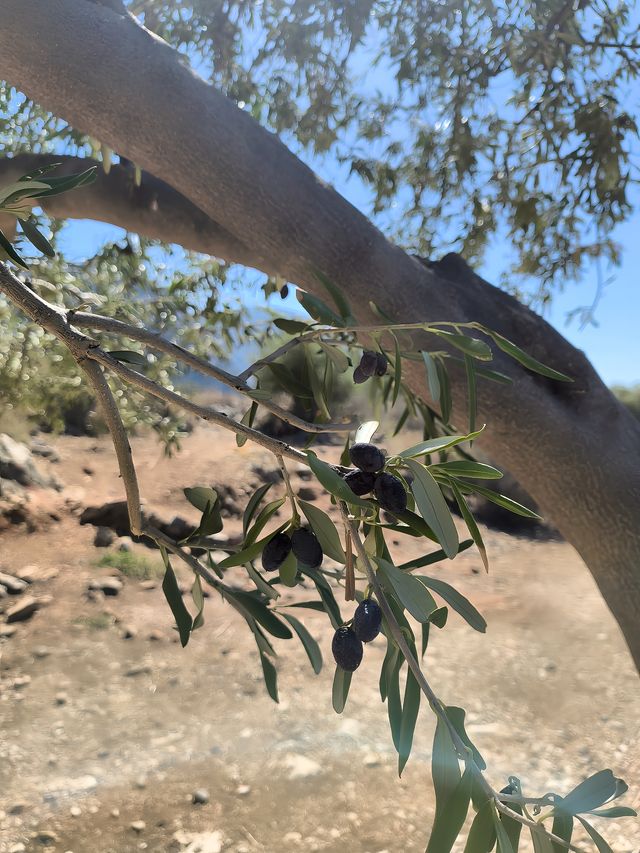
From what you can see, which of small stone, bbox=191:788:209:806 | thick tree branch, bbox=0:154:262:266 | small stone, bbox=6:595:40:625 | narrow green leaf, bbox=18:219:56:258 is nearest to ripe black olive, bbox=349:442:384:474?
narrow green leaf, bbox=18:219:56:258

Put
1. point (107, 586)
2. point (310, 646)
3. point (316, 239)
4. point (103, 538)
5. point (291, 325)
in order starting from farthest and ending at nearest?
point (103, 538)
point (107, 586)
point (316, 239)
point (310, 646)
point (291, 325)

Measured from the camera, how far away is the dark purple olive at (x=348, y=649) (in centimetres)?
59

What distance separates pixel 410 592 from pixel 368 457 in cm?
12

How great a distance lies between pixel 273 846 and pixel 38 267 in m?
2.32

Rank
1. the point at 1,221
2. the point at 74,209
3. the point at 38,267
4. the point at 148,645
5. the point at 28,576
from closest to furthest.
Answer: the point at 1,221 < the point at 74,209 < the point at 38,267 < the point at 148,645 < the point at 28,576

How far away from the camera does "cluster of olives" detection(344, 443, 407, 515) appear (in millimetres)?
552

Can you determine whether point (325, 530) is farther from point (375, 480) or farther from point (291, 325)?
point (291, 325)

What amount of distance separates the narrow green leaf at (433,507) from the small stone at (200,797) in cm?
199

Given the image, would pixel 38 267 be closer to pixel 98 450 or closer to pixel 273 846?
pixel 273 846

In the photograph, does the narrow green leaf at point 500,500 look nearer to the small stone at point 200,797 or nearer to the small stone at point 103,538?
the small stone at point 200,797

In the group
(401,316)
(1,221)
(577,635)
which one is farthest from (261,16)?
(577,635)

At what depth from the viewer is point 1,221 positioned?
1863 mm

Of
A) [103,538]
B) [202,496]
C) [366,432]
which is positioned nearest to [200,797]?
[202,496]

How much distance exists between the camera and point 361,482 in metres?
0.57
